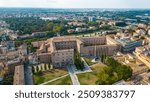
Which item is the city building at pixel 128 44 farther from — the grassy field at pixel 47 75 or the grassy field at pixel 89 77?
the grassy field at pixel 47 75

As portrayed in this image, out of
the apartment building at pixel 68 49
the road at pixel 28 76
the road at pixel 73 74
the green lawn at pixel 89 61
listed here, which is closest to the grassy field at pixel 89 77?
the road at pixel 73 74

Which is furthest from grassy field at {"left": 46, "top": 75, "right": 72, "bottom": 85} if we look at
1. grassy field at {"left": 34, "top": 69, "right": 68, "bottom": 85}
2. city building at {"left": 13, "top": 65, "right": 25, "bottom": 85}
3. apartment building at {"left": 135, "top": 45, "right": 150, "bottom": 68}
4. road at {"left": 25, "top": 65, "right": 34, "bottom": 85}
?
apartment building at {"left": 135, "top": 45, "right": 150, "bottom": 68}

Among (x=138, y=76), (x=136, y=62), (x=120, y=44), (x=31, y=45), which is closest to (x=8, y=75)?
(x=31, y=45)

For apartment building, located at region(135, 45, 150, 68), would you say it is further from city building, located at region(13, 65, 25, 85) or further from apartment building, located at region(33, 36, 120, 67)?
city building, located at region(13, 65, 25, 85)

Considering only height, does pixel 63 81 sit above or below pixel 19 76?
below

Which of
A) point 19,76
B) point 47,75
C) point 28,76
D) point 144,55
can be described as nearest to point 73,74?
point 47,75

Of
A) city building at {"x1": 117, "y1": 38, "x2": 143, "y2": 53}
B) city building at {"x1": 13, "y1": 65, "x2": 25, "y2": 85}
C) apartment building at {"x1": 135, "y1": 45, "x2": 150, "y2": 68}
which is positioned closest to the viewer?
city building at {"x1": 13, "y1": 65, "x2": 25, "y2": 85}

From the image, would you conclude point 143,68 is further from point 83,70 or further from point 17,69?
point 17,69

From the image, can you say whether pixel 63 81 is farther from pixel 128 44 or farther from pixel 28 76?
pixel 128 44
